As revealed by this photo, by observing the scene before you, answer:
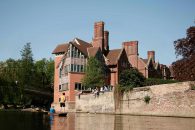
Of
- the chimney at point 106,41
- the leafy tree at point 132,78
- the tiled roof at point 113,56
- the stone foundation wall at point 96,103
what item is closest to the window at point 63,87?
the tiled roof at point 113,56

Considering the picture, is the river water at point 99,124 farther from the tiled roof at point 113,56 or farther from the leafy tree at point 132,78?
the tiled roof at point 113,56

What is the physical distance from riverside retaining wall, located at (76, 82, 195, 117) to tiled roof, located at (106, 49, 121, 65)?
78.8 ft

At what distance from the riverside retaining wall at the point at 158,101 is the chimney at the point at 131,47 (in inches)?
1265

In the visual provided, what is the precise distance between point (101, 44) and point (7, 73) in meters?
29.1

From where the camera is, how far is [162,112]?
3853 cm

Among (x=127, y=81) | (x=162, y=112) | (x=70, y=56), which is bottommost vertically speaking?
(x=162, y=112)

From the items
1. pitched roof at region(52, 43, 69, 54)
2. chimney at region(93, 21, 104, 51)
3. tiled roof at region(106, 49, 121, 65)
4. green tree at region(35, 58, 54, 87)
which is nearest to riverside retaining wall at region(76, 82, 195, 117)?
tiled roof at region(106, 49, 121, 65)

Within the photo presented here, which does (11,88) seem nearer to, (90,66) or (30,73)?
(30,73)

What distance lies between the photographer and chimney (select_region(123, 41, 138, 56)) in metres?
82.8

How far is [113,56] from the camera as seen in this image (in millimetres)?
77750

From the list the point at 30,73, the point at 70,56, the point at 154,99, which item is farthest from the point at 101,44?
the point at 154,99

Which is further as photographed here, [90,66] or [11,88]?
[11,88]

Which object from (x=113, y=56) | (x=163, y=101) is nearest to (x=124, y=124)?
(x=163, y=101)

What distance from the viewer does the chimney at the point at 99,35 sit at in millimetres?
76188
